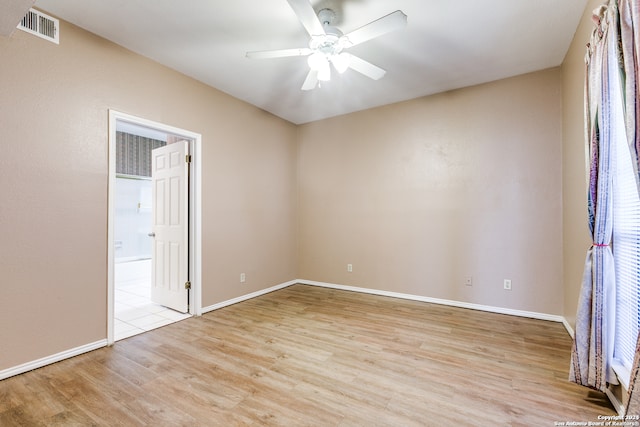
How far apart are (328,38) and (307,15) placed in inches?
12.5

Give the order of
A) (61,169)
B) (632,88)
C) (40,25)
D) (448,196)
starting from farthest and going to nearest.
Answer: (448,196), (61,169), (40,25), (632,88)

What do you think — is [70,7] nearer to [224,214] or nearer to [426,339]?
[224,214]

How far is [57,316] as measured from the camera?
7.41ft

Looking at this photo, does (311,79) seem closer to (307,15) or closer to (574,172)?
(307,15)

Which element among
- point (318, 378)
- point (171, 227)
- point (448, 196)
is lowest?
point (318, 378)

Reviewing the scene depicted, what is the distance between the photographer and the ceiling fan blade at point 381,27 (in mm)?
1777

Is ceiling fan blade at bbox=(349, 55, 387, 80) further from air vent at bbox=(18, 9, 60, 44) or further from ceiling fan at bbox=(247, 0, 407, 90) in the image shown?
air vent at bbox=(18, 9, 60, 44)

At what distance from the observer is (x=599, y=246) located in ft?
5.74

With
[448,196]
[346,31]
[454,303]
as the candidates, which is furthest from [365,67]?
[454,303]

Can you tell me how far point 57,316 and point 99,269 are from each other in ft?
1.44

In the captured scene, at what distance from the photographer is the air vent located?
212 centimetres

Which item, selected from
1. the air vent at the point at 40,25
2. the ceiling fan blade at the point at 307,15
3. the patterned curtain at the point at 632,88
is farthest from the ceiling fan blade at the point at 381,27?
the air vent at the point at 40,25

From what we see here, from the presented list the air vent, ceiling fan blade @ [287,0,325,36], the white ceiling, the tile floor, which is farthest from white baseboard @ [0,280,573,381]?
ceiling fan blade @ [287,0,325,36]

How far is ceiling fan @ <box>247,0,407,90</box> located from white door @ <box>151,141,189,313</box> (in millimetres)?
1863
